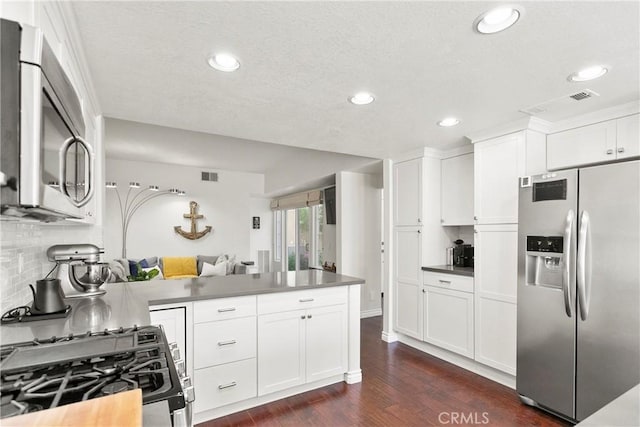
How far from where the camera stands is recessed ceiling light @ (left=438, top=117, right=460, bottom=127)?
272 centimetres

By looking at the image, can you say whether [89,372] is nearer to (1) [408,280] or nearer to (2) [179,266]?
(1) [408,280]

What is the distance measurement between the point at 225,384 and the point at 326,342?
2.78 feet

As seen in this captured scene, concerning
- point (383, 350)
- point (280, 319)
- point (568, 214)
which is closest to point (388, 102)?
point (568, 214)

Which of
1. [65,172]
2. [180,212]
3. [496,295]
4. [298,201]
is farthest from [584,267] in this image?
[180,212]

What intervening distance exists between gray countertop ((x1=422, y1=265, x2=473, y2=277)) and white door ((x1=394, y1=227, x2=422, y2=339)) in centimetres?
17

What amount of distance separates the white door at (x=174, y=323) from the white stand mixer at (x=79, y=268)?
0.42 meters

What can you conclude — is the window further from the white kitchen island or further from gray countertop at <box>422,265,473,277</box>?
the white kitchen island

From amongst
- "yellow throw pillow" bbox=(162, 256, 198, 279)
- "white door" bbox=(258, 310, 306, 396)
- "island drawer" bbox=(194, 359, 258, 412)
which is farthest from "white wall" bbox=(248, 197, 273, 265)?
"island drawer" bbox=(194, 359, 258, 412)

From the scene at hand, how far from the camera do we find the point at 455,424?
2295 mm

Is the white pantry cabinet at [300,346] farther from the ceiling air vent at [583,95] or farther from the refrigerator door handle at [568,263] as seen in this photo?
the ceiling air vent at [583,95]

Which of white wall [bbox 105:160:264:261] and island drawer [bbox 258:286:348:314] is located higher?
white wall [bbox 105:160:264:261]

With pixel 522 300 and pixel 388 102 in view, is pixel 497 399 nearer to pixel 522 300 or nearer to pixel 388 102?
pixel 522 300

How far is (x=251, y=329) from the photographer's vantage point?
95.8 inches

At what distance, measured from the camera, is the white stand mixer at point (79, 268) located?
1.87 metres
